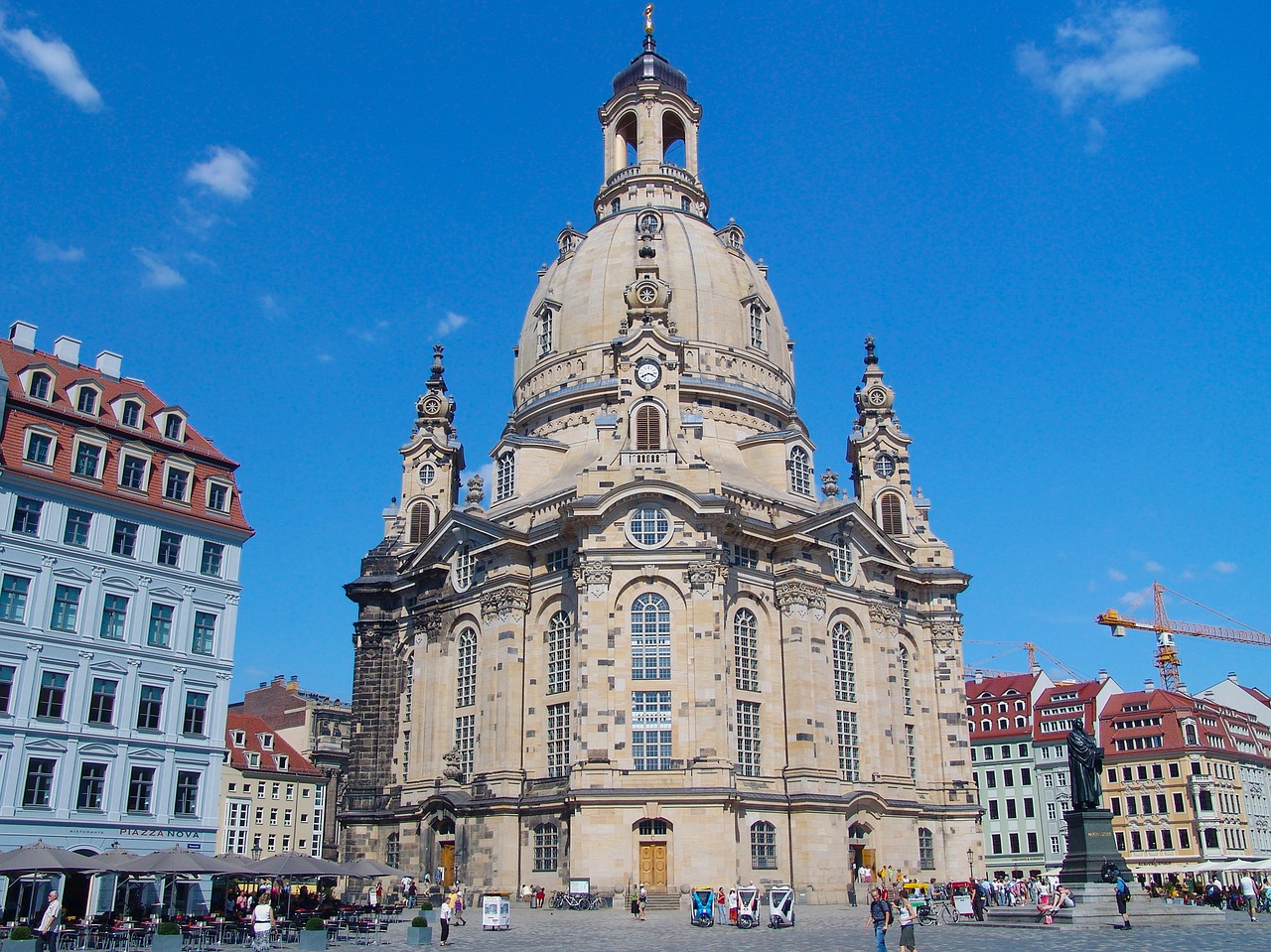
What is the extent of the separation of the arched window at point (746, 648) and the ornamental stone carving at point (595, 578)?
7549mm

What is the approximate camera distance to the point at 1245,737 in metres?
97.7

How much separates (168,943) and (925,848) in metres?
46.8

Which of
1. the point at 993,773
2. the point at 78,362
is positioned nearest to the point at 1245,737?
the point at 993,773

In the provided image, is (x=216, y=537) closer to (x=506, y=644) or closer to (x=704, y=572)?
(x=506, y=644)

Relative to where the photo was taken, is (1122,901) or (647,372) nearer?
(1122,901)

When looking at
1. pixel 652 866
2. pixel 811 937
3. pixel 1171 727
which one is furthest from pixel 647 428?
pixel 1171 727

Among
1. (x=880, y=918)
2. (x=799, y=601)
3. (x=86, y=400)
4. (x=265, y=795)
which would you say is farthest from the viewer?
(x=265, y=795)

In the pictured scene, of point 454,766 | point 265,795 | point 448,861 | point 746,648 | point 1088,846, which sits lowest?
point 448,861

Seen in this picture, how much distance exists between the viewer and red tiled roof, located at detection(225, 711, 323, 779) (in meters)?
84.5

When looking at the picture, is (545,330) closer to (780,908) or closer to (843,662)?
(843,662)

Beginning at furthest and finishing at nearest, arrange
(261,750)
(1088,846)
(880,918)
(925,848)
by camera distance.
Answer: (261,750), (925,848), (1088,846), (880,918)

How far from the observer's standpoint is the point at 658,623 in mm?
56875

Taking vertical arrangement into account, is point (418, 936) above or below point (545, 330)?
below

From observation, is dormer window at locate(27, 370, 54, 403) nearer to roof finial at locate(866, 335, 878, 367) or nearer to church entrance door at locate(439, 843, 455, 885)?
church entrance door at locate(439, 843, 455, 885)
